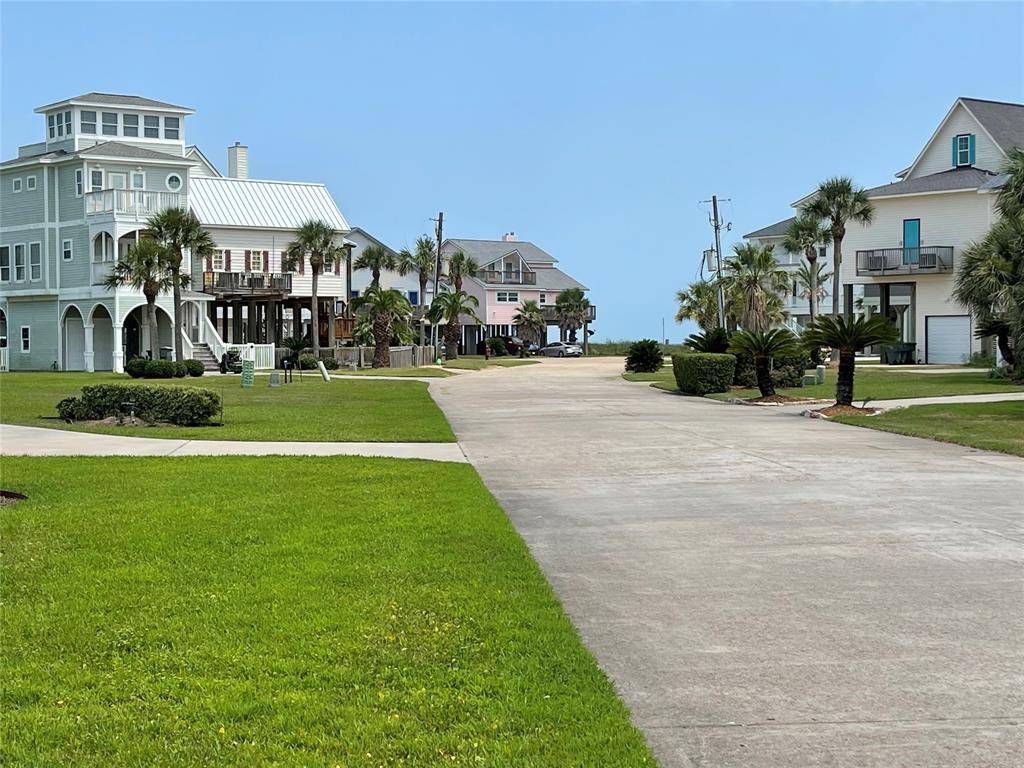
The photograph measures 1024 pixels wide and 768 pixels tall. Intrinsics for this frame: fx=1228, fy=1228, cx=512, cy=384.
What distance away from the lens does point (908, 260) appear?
5906 cm

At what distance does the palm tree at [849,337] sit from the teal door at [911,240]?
109 ft

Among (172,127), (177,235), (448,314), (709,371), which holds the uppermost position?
(172,127)

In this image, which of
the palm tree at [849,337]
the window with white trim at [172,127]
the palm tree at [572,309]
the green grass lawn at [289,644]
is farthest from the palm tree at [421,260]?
the green grass lawn at [289,644]

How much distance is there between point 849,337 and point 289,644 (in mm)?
22383

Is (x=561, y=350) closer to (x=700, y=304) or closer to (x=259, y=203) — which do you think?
(x=700, y=304)

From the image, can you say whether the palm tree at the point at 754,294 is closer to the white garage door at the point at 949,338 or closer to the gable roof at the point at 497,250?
the white garage door at the point at 949,338

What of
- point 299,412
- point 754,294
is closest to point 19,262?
point 754,294

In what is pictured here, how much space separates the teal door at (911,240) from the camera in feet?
193

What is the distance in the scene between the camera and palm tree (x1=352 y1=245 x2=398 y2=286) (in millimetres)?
85812

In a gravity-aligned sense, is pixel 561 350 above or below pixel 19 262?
below

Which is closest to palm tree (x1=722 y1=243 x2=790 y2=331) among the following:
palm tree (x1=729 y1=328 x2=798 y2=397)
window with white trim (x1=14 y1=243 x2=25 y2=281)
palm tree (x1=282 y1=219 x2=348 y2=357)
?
palm tree (x1=282 y1=219 x2=348 y2=357)

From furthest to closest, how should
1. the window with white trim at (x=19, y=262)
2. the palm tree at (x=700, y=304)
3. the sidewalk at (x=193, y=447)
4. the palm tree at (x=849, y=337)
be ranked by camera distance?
the palm tree at (x=700, y=304) → the window with white trim at (x=19, y=262) → the palm tree at (x=849, y=337) → the sidewalk at (x=193, y=447)

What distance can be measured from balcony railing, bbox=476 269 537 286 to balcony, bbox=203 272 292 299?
36.8 meters

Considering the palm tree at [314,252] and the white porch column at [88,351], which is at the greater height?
the palm tree at [314,252]
